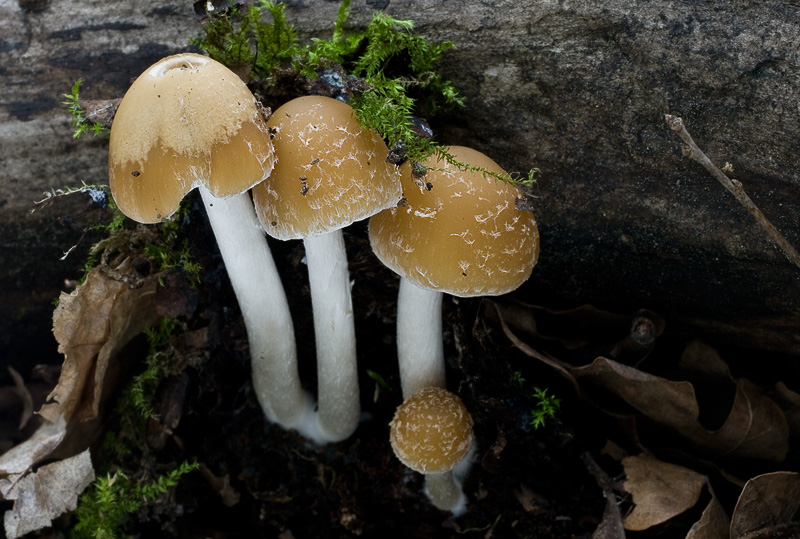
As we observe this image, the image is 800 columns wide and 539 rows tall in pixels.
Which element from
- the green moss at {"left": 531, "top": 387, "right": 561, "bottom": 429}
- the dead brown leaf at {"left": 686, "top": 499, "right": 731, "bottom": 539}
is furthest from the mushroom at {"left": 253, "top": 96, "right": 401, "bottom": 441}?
the dead brown leaf at {"left": 686, "top": 499, "right": 731, "bottom": 539}

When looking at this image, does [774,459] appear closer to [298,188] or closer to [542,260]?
[542,260]

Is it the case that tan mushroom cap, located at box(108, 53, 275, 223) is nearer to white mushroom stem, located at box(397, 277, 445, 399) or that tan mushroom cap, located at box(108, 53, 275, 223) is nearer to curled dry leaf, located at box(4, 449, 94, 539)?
white mushroom stem, located at box(397, 277, 445, 399)

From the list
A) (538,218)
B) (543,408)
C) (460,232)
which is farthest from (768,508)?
(460,232)

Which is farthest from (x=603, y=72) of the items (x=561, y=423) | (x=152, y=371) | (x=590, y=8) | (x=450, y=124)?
(x=152, y=371)

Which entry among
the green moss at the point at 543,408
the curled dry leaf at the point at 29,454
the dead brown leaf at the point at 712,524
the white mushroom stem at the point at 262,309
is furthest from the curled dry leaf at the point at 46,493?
the dead brown leaf at the point at 712,524

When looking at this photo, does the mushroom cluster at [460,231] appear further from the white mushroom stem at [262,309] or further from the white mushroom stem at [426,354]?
the white mushroom stem at [262,309]

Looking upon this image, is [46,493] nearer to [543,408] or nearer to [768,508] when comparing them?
[543,408]
